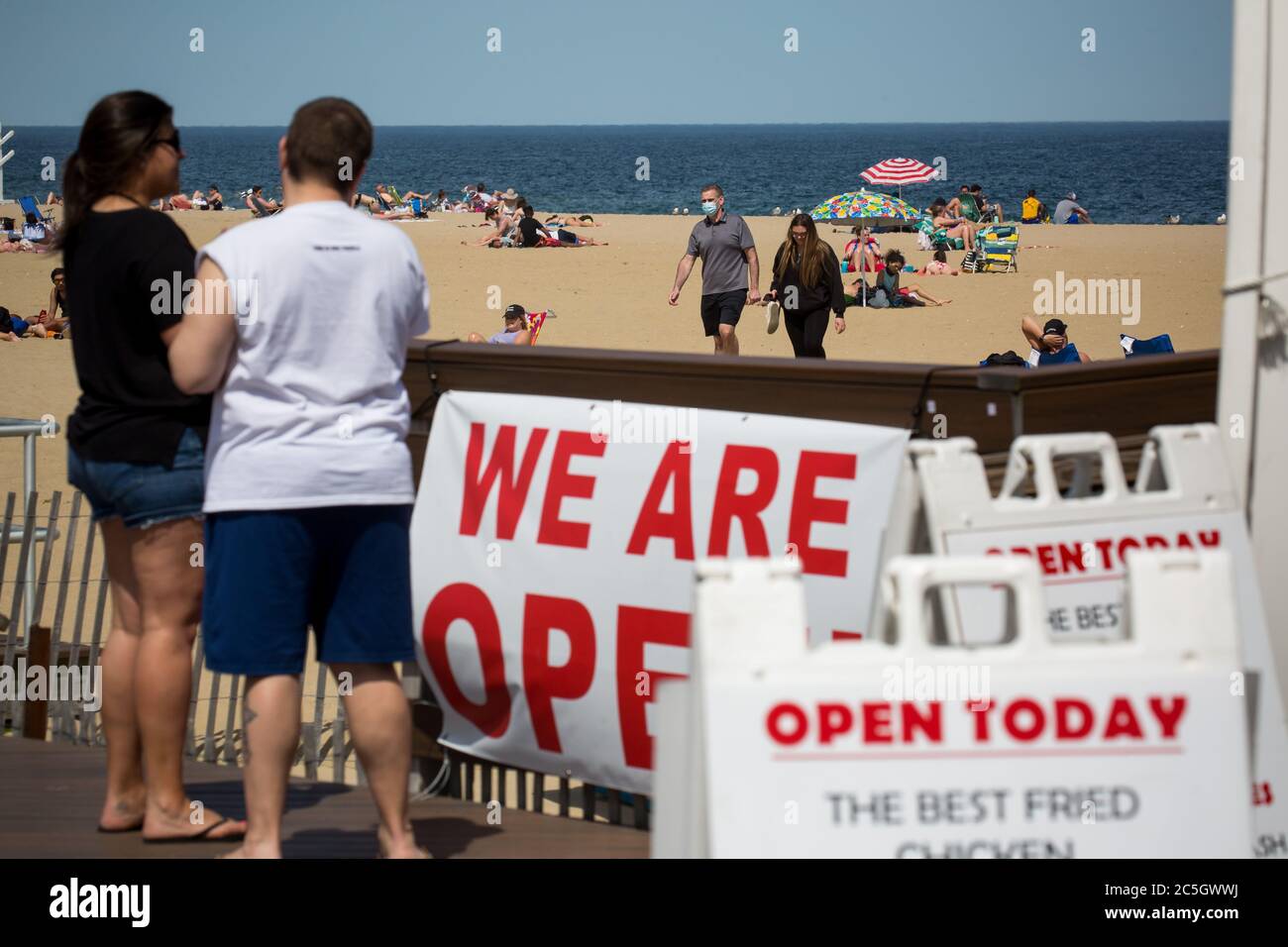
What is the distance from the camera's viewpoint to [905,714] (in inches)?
93.4

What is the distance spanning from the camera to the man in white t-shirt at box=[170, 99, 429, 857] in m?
3.51

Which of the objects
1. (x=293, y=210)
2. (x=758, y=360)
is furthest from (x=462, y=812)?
(x=293, y=210)

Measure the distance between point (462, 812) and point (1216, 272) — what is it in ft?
81.2

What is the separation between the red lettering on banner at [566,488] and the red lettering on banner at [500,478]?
0.08 metres

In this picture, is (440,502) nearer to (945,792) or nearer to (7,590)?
(945,792)

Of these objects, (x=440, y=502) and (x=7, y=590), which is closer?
(x=440, y=502)

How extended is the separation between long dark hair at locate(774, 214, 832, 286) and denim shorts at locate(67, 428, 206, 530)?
10.2 metres

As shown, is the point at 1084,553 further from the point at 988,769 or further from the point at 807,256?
the point at 807,256

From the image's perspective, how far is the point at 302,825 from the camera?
4316mm

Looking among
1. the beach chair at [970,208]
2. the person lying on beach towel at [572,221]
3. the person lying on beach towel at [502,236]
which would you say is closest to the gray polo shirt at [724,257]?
the person lying on beach towel at [502,236]

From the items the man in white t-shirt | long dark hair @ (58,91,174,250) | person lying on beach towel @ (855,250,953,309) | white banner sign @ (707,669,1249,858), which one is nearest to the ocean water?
person lying on beach towel @ (855,250,953,309)

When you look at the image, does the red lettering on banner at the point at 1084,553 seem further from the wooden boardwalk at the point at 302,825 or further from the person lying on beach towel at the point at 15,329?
the person lying on beach towel at the point at 15,329

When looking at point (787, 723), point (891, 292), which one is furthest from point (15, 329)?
point (787, 723)

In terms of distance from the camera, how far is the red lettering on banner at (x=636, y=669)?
4195mm
